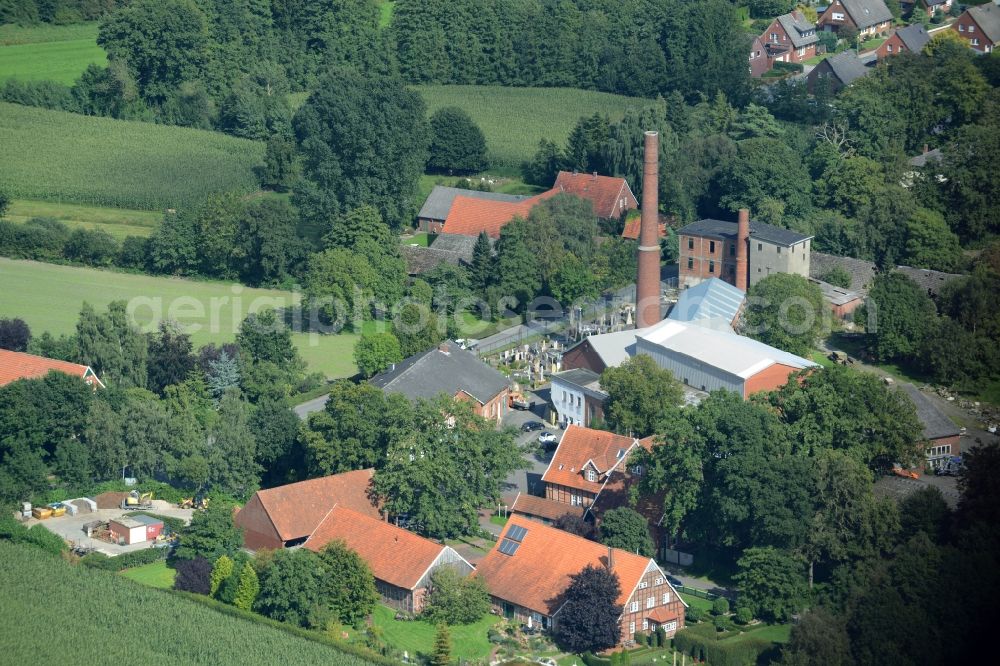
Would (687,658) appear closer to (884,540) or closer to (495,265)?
(884,540)

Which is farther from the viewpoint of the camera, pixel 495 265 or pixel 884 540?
pixel 495 265

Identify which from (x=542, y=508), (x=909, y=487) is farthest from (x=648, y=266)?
(x=909, y=487)

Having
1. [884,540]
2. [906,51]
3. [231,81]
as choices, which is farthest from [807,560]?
[231,81]

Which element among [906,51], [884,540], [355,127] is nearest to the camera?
[884,540]

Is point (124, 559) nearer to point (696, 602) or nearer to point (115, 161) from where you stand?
point (696, 602)

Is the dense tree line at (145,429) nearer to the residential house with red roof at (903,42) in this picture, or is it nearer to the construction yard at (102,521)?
the construction yard at (102,521)

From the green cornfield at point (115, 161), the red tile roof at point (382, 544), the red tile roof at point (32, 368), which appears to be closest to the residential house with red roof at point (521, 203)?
the green cornfield at point (115, 161)

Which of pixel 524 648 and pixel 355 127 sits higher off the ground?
pixel 355 127
